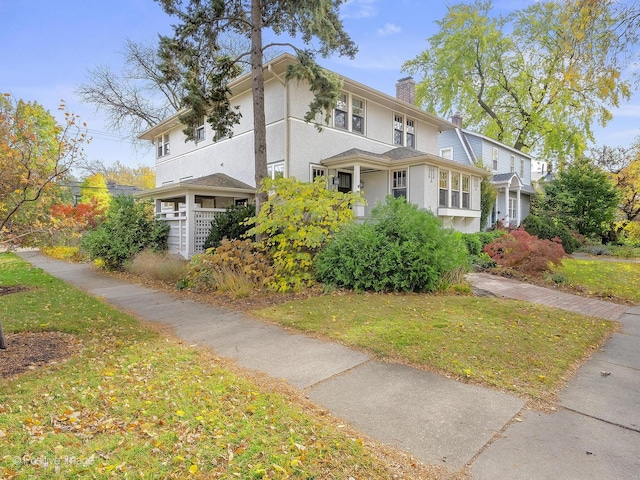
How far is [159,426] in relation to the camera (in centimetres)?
282

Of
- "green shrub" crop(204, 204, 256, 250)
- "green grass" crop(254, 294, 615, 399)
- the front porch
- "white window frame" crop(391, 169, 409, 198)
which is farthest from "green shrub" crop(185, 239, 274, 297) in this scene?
"white window frame" crop(391, 169, 409, 198)

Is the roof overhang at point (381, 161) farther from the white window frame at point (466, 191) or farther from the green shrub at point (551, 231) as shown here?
the green shrub at point (551, 231)

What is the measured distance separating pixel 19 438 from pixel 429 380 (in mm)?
3468

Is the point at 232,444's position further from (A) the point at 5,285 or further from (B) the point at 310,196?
(A) the point at 5,285

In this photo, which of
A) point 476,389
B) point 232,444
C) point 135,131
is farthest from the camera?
point 135,131

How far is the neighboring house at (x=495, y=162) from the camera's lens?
2267cm

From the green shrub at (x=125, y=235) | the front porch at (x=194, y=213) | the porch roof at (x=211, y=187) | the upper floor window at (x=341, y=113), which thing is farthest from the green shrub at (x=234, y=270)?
the upper floor window at (x=341, y=113)

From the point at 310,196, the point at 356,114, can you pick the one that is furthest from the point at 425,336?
the point at 356,114

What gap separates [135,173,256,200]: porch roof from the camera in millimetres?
13295

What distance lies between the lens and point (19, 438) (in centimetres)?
261

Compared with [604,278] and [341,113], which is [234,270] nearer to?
[341,113]

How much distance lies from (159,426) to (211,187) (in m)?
11.3

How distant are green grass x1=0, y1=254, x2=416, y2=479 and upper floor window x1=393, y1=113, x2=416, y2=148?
50.7ft

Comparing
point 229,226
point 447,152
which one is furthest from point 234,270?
point 447,152
